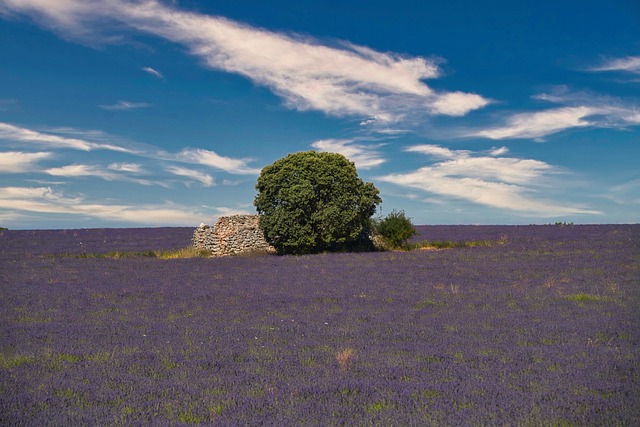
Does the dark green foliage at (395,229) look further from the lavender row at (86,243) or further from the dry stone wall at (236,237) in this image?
the lavender row at (86,243)

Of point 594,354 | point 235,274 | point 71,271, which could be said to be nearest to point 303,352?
point 594,354

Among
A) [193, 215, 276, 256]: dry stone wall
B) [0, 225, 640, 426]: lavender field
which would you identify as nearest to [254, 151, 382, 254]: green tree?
[193, 215, 276, 256]: dry stone wall

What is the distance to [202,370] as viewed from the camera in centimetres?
726

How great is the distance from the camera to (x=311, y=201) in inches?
1163

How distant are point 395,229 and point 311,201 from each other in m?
5.92

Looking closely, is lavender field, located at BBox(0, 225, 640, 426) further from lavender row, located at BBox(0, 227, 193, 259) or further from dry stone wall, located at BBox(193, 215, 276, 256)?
lavender row, located at BBox(0, 227, 193, 259)

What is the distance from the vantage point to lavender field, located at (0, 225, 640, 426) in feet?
18.5

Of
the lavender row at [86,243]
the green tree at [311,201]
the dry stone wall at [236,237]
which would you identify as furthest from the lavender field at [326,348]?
the lavender row at [86,243]

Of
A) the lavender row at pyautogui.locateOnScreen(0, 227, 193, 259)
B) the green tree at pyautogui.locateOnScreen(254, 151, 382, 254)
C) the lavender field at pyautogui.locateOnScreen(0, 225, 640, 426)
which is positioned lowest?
the lavender field at pyautogui.locateOnScreen(0, 225, 640, 426)

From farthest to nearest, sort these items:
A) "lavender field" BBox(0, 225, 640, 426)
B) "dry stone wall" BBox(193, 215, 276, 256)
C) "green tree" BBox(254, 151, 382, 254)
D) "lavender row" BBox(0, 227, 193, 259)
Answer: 1. "lavender row" BBox(0, 227, 193, 259)
2. "dry stone wall" BBox(193, 215, 276, 256)
3. "green tree" BBox(254, 151, 382, 254)
4. "lavender field" BBox(0, 225, 640, 426)

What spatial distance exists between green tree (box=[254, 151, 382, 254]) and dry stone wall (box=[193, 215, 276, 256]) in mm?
701

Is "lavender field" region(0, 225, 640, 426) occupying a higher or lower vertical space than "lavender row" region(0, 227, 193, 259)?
lower

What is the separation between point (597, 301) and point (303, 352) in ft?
28.4

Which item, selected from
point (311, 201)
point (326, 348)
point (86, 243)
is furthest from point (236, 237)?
point (326, 348)
